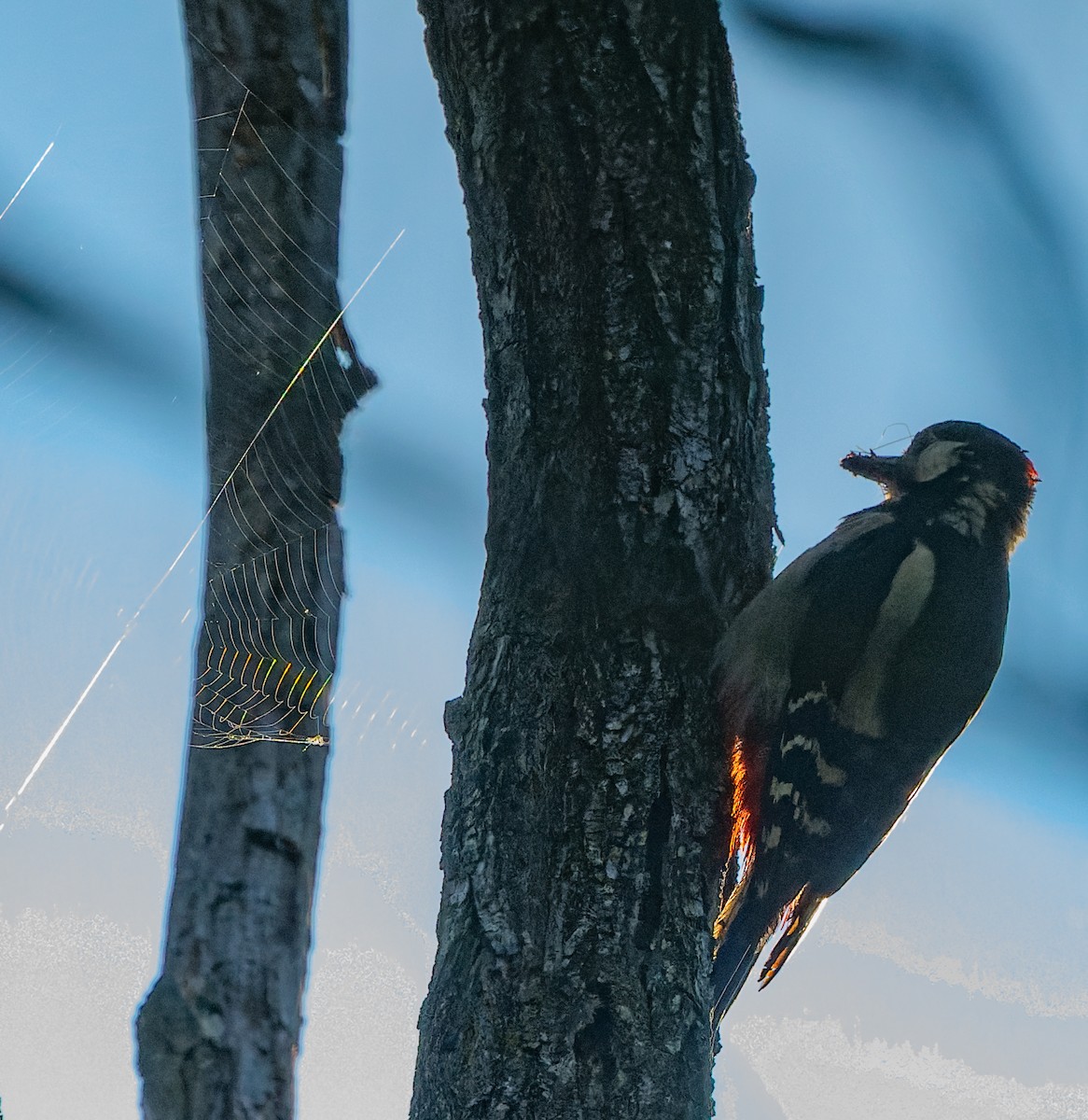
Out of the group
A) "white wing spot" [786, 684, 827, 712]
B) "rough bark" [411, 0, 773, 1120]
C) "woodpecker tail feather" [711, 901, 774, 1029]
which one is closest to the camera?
"rough bark" [411, 0, 773, 1120]

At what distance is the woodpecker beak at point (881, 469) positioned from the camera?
2777 mm

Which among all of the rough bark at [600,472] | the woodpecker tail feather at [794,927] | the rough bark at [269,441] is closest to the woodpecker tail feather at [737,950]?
the woodpecker tail feather at [794,927]

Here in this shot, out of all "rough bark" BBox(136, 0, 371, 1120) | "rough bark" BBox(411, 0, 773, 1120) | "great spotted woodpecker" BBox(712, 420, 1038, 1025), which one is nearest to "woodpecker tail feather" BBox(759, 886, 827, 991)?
"great spotted woodpecker" BBox(712, 420, 1038, 1025)

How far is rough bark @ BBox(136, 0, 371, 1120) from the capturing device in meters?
2.54

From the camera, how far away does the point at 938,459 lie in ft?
8.91

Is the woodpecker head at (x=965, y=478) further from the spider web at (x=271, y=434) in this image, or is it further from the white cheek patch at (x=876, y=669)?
the spider web at (x=271, y=434)

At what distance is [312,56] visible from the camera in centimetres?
274

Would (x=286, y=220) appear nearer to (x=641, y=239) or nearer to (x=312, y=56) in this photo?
(x=312, y=56)

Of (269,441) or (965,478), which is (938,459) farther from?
(269,441)

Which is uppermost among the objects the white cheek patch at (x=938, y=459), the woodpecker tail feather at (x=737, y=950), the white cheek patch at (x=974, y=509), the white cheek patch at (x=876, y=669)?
the white cheek patch at (x=938, y=459)

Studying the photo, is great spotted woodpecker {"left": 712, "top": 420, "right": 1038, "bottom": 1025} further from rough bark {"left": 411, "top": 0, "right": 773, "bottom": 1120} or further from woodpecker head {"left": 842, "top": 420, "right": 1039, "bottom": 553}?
rough bark {"left": 411, "top": 0, "right": 773, "bottom": 1120}

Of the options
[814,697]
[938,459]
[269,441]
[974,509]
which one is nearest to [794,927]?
[814,697]

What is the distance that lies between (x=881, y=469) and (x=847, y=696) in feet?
2.43

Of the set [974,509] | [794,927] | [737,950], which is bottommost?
[737,950]
